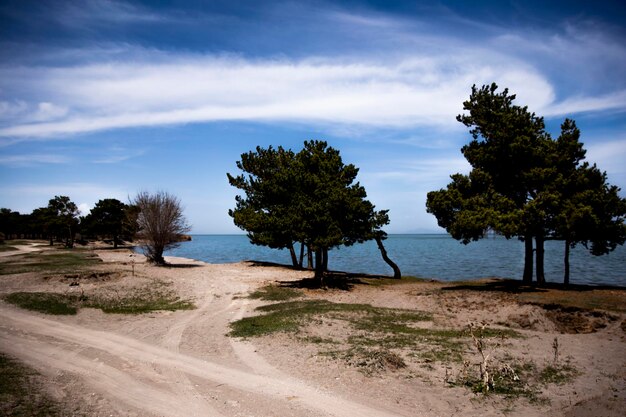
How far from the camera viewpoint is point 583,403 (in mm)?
10742

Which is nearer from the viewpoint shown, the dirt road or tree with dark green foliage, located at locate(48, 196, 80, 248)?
the dirt road

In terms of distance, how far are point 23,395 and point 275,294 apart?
20.7 meters

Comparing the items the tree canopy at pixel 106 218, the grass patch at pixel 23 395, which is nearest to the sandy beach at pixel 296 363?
the grass patch at pixel 23 395

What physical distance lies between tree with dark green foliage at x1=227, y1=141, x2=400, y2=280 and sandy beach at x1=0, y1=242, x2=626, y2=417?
7894 millimetres

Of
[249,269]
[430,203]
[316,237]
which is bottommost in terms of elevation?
[249,269]

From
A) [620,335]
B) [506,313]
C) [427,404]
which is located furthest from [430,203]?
[427,404]

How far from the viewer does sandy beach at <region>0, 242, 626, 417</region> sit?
10586 mm

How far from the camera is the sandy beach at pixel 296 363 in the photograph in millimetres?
10586

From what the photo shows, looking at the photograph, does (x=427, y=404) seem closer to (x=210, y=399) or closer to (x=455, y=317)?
(x=210, y=399)

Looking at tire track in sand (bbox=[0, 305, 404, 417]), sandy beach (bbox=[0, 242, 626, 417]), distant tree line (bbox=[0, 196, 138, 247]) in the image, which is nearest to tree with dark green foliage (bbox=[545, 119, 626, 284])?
sandy beach (bbox=[0, 242, 626, 417])

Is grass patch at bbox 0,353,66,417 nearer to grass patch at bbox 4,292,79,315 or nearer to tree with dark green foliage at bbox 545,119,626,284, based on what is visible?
grass patch at bbox 4,292,79,315

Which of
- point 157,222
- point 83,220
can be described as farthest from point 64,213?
point 157,222

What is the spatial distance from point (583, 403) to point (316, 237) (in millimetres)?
22172

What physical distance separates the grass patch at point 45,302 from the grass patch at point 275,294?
11964mm
